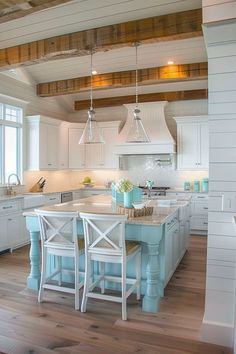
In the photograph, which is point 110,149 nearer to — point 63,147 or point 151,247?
point 63,147

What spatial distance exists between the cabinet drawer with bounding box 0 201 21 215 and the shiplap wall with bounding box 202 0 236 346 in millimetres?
3655

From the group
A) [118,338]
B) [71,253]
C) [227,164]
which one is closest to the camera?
[227,164]

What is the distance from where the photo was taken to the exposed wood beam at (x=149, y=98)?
6.78 metres

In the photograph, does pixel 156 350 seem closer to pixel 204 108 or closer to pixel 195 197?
pixel 195 197

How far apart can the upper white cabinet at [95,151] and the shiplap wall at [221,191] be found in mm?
5011

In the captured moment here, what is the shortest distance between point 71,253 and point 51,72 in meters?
4.55

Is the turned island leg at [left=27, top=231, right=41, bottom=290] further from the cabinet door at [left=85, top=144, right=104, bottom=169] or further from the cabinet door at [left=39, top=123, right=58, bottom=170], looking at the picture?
the cabinet door at [left=85, top=144, right=104, bottom=169]

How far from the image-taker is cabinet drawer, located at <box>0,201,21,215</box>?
488cm

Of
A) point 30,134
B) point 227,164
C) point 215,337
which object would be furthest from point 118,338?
point 30,134

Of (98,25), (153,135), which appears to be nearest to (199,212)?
(153,135)

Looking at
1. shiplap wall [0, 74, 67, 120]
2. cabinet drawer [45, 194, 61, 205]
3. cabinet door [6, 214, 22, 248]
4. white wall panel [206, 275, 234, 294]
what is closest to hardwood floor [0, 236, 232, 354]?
white wall panel [206, 275, 234, 294]

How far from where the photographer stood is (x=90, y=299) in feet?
10.7

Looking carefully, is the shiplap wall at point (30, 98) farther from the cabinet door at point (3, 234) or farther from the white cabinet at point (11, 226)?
the cabinet door at point (3, 234)

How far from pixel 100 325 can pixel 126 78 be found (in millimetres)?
4730
